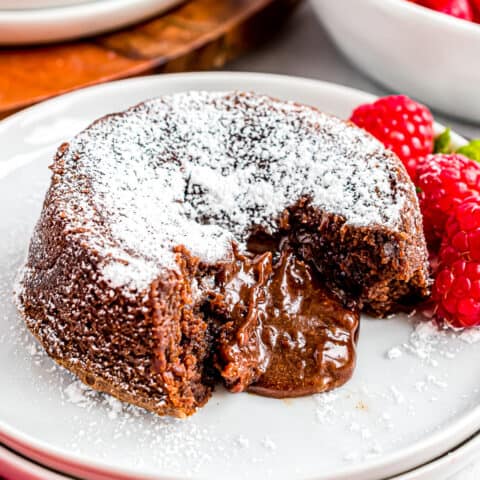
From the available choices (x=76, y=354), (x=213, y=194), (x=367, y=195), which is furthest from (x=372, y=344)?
(x=76, y=354)

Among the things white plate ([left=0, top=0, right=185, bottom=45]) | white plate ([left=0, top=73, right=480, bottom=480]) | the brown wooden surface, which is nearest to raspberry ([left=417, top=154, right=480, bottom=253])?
white plate ([left=0, top=73, right=480, bottom=480])

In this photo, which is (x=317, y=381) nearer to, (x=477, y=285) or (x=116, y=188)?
(x=477, y=285)

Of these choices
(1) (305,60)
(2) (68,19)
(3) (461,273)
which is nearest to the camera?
(3) (461,273)

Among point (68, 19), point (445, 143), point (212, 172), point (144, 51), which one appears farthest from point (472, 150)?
point (68, 19)

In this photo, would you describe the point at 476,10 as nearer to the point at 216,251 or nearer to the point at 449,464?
the point at 216,251

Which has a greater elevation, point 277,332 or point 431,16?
point 431,16

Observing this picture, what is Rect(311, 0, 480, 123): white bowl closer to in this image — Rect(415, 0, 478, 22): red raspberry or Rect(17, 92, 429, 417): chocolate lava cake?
Rect(415, 0, 478, 22): red raspberry
